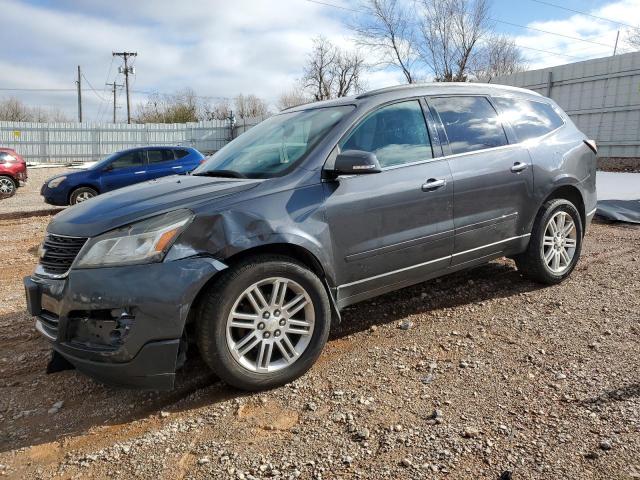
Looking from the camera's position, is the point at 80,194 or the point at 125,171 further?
the point at 125,171

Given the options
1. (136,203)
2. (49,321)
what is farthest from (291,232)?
(49,321)

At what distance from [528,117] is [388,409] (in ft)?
10.2

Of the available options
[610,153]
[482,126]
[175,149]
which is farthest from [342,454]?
[610,153]

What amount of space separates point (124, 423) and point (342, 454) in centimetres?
124

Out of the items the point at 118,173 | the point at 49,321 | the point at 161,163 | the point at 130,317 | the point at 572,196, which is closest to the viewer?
the point at 130,317

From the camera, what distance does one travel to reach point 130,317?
2588mm

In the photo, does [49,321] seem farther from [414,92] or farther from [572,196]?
[572,196]

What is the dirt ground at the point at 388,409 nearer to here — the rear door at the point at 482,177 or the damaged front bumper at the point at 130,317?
the damaged front bumper at the point at 130,317

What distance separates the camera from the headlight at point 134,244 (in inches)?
104

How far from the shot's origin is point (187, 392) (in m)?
3.02

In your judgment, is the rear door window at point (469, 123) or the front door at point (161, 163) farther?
the front door at point (161, 163)

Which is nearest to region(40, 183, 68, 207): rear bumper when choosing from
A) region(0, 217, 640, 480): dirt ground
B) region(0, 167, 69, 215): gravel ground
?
region(0, 167, 69, 215): gravel ground

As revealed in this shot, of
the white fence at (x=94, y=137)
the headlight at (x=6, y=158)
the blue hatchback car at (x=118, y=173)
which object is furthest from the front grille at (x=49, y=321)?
the white fence at (x=94, y=137)

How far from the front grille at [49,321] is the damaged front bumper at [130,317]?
0.09 m
